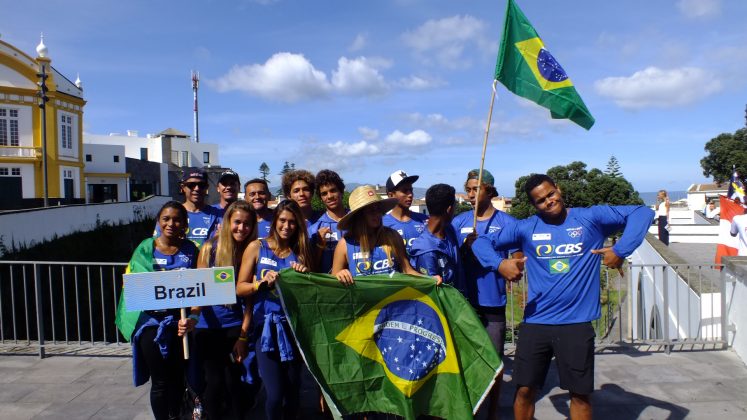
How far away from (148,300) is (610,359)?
472cm

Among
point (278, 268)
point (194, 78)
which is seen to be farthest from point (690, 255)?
point (194, 78)

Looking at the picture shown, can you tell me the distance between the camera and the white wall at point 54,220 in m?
16.6

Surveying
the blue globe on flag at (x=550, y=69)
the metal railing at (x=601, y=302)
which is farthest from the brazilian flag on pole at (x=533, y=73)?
the metal railing at (x=601, y=302)

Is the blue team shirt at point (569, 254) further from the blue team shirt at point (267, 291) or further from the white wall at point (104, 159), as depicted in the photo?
the white wall at point (104, 159)

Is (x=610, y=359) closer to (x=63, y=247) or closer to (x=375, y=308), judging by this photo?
(x=375, y=308)

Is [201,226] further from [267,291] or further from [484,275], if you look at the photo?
[484,275]

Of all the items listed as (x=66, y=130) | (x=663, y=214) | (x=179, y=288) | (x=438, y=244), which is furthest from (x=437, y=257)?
(x=66, y=130)

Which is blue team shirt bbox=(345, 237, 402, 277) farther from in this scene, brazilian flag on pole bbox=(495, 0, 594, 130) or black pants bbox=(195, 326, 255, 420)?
brazilian flag on pole bbox=(495, 0, 594, 130)

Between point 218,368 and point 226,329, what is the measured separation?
0.28 meters

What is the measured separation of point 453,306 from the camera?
360 centimetres

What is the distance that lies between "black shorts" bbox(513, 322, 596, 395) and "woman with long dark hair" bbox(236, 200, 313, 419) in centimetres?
158

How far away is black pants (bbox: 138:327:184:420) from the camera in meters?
3.63

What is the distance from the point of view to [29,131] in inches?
1180

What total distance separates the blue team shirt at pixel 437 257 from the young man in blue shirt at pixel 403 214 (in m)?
0.31
